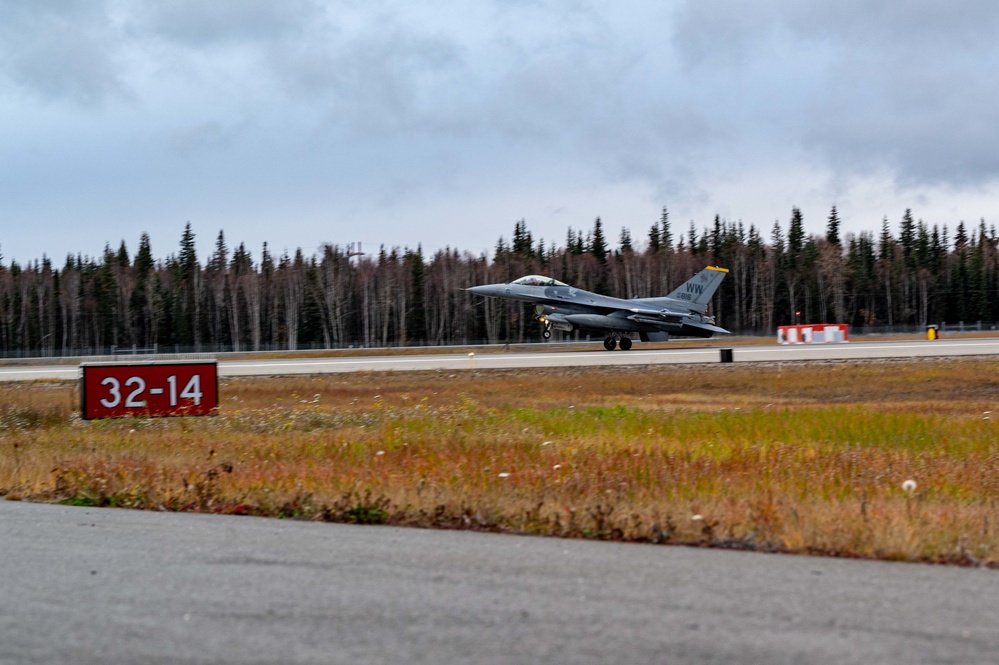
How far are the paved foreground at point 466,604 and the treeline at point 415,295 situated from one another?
304 ft

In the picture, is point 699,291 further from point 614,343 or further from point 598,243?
point 598,243

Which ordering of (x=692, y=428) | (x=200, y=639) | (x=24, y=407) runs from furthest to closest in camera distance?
(x=24, y=407) → (x=692, y=428) → (x=200, y=639)

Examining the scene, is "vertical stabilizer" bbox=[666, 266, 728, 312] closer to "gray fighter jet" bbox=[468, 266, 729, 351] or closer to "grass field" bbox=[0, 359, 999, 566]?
"gray fighter jet" bbox=[468, 266, 729, 351]

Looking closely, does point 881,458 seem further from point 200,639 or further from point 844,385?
point 844,385

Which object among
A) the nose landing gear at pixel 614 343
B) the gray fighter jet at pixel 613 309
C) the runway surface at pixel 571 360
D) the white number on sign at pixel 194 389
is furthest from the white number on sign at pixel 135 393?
the nose landing gear at pixel 614 343

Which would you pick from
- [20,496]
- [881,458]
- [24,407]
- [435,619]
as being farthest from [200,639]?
[24,407]

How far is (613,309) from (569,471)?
3855 cm

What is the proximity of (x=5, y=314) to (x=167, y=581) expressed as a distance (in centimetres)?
12314

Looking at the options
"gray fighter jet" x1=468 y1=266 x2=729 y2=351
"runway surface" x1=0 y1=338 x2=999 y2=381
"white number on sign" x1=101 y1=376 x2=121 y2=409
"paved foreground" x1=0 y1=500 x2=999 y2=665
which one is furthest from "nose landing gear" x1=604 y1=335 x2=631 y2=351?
"paved foreground" x1=0 y1=500 x2=999 y2=665

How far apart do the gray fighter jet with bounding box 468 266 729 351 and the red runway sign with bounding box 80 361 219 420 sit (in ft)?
93.3

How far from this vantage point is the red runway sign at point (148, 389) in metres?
18.7

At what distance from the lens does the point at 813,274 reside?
11069 cm

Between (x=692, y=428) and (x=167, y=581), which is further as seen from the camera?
(x=692, y=428)

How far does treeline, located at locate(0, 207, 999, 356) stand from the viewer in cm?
10488
